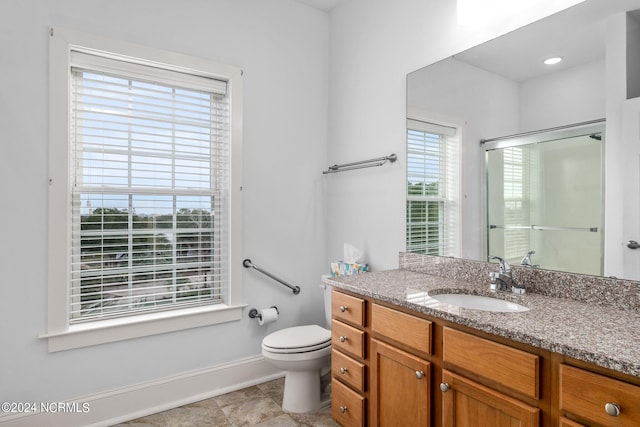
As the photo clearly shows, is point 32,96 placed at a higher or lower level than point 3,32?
lower

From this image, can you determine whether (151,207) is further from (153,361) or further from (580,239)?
(580,239)

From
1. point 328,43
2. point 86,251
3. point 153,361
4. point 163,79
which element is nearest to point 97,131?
point 163,79

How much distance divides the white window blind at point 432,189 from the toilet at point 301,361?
2.63 ft

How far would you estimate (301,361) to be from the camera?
2.08 m

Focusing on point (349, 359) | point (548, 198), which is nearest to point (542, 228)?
point (548, 198)

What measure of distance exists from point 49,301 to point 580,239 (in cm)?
254

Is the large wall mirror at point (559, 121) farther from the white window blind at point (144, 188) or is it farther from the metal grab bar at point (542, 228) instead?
the white window blind at point (144, 188)

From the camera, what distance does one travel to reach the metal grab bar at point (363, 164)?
232cm

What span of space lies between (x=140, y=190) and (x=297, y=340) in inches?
51.7

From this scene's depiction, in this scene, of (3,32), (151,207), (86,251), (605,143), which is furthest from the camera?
(151,207)

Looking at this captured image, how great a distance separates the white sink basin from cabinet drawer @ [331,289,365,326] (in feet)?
1.11

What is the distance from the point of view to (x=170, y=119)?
7.64ft

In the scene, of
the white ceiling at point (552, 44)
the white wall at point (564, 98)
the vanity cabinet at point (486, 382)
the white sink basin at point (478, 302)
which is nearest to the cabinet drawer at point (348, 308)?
the white sink basin at point (478, 302)

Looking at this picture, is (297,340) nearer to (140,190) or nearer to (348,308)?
(348,308)
